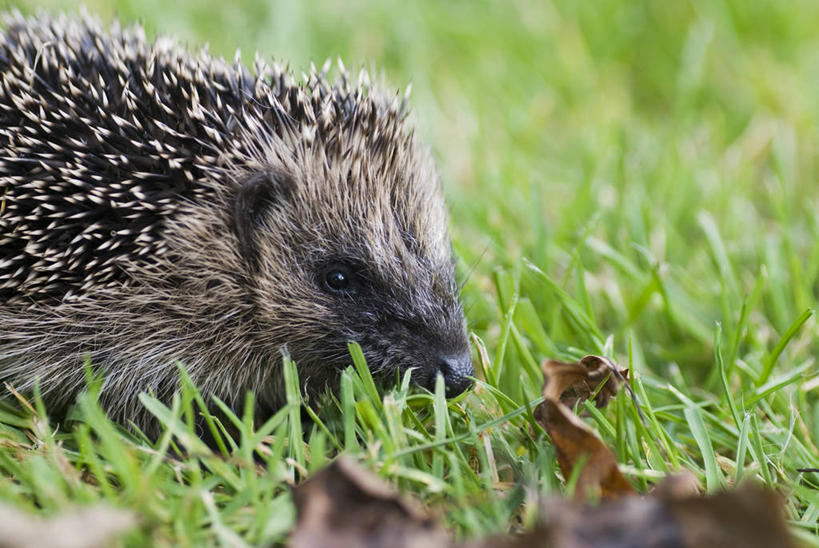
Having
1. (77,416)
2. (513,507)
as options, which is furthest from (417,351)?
(77,416)

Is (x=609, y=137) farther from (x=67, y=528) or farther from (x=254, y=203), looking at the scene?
(x=67, y=528)

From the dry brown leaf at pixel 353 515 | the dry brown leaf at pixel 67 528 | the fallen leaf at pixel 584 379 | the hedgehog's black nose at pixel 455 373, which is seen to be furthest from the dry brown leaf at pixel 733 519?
the dry brown leaf at pixel 67 528

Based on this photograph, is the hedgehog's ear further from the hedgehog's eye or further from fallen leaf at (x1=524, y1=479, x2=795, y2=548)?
fallen leaf at (x1=524, y1=479, x2=795, y2=548)

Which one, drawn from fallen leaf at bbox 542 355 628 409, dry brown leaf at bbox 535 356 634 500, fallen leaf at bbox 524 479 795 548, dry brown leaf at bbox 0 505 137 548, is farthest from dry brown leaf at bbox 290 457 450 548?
fallen leaf at bbox 542 355 628 409

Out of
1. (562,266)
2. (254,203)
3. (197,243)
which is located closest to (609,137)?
(562,266)

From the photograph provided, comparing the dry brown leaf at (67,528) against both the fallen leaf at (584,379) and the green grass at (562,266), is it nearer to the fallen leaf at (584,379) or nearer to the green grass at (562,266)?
the green grass at (562,266)

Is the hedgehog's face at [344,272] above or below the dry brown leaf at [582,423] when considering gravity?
above

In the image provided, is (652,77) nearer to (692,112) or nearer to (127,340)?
(692,112)

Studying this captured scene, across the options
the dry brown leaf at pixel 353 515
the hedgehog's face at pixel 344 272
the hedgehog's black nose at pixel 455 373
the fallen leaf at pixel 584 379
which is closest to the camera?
the dry brown leaf at pixel 353 515
